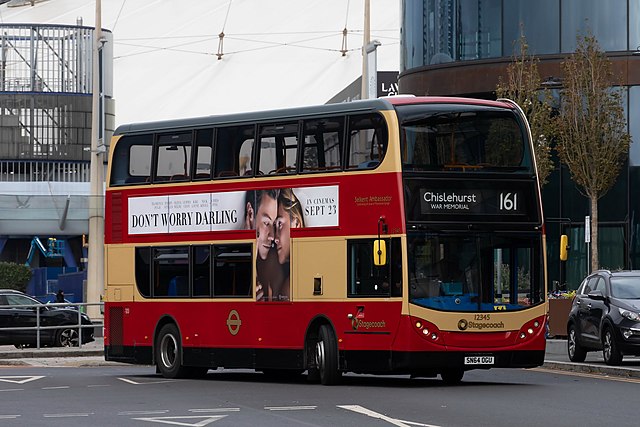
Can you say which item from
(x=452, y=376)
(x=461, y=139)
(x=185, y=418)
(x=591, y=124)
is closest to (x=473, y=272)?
(x=461, y=139)

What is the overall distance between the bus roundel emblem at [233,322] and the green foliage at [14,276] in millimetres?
41781

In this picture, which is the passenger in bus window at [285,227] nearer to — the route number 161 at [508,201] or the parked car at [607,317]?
the route number 161 at [508,201]

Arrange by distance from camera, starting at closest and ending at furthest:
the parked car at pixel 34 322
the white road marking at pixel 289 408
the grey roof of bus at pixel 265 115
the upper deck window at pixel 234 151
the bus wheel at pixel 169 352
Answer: the white road marking at pixel 289 408 < the grey roof of bus at pixel 265 115 < the upper deck window at pixel 234 151 < the bus wheel at pixel 169 352 < the parked car at pixel 34 322

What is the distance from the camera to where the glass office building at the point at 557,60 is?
4959 centimetres

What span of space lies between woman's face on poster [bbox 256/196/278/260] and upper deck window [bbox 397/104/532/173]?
2745mm

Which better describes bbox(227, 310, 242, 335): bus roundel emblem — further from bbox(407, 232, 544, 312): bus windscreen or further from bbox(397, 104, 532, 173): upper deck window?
bbox(397, 104, 532, 173): upper deck window

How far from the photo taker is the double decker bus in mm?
22844

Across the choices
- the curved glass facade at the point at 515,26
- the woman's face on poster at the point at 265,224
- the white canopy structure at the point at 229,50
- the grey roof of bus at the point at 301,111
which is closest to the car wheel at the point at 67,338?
the grey roof of bus at the point at 301,111

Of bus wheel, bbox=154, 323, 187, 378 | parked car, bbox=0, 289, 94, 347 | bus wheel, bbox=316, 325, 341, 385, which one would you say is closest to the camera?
bus wheel, bbox=316, 325, 341, 385

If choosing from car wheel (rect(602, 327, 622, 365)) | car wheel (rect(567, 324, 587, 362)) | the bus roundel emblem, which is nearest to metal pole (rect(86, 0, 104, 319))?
car wheel (rect(567, 324, 587, 362))

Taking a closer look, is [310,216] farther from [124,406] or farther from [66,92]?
[66,92]

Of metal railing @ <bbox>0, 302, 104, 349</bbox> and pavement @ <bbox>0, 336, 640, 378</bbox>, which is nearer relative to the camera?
pavement @ <bbox>0, 336, 640, 378</bbox>

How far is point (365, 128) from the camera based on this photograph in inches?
915

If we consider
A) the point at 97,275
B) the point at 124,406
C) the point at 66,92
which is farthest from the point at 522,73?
the point at 66,92
